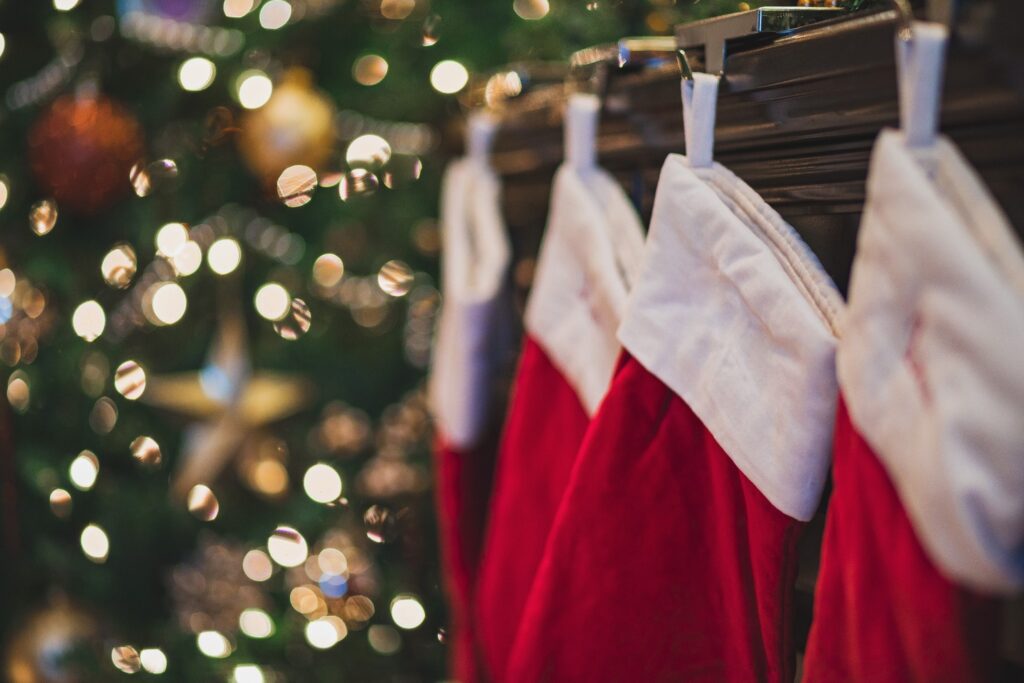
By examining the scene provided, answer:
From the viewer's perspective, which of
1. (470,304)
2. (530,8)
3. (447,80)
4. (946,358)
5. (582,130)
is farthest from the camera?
(447,80)

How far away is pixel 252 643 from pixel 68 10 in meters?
1.07

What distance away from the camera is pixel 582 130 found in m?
0.67

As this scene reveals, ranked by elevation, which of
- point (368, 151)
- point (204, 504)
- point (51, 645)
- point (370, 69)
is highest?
point (370, 69)

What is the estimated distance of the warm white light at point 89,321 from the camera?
1324mm

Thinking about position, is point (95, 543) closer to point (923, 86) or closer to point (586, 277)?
point (586, 277)

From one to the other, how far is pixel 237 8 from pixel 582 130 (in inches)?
33.7

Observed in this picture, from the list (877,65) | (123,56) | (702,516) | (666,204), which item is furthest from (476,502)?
(123,56)

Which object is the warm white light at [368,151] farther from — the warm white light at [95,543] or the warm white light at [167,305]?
the warm white light at [95,543]

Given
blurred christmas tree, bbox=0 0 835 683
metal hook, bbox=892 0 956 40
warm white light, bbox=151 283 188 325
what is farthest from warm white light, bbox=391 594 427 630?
metal hook, bbox=892 0 956 40

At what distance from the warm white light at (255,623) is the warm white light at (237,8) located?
983 millimetres

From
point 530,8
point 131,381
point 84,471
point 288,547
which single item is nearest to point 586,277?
point 530,8

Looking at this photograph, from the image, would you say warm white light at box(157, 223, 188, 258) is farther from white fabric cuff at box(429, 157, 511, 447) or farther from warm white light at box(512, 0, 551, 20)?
warm white light at box(512, 0, 551, 20)

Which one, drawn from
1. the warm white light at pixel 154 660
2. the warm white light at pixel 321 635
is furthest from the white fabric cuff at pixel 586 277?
the warm white light at pixel 154 660

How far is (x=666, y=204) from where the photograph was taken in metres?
0.51
